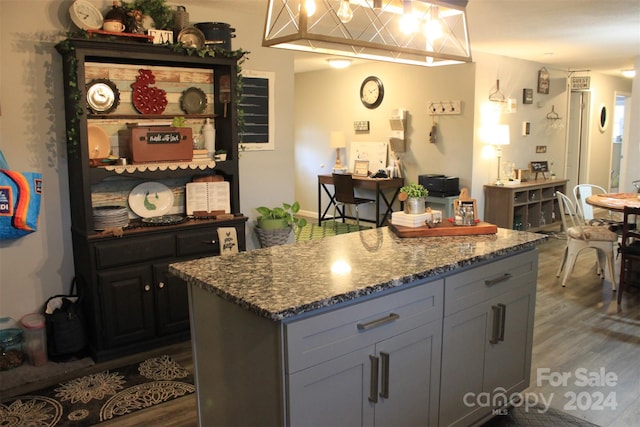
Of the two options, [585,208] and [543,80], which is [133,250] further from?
[543,80]

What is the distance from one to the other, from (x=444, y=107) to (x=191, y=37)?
3.76 m

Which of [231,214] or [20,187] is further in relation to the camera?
[231,214]

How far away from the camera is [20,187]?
2.97 m

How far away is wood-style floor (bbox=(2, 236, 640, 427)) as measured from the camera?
8.85 ft

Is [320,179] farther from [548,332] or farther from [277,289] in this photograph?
[277,289]

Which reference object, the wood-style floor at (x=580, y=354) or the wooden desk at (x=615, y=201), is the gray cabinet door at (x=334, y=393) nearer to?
the wood-style floor at (x=580, y=354)

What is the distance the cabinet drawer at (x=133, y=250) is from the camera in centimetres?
322

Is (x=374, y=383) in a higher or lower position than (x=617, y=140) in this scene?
lower

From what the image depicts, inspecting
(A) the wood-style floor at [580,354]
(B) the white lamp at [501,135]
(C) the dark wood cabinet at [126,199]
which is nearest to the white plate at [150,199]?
(C) the dark wood cabinet at [126,199]

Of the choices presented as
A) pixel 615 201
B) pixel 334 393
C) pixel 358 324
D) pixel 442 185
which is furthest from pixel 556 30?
pixel 334 393

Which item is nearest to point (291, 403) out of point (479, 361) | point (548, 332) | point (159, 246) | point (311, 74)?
point (479, 361)

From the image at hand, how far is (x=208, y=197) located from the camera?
3.82 metres

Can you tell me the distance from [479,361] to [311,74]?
6.54 metres

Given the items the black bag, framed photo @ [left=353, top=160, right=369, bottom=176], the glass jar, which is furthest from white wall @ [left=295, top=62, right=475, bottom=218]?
the glass jar
